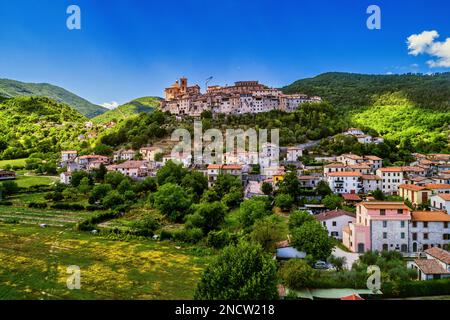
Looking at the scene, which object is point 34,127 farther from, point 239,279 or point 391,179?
point 239,279

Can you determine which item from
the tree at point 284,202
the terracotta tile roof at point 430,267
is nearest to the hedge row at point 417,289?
the terracotta tile roof at point 430,267

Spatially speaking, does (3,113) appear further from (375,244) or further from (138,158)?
(375,244)

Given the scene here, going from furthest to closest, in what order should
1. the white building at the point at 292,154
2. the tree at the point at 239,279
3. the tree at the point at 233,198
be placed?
1. the white building at the point at 292,154
2. the tree at the point at 233,198
3. the tree at the point at 239,279

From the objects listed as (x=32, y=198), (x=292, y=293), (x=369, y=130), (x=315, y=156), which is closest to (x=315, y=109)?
(x=369, y=130)

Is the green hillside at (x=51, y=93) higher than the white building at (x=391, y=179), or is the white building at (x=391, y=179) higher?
the green hillside at (x=51, y=93)

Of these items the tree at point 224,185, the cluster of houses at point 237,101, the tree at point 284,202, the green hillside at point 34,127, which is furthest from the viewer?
the green hillside at point 34,127

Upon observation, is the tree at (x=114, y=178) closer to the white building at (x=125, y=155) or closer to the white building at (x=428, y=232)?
the white building at (x=125, y=155)

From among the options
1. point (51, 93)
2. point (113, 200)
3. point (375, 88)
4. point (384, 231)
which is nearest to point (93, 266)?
point (113, 200)
